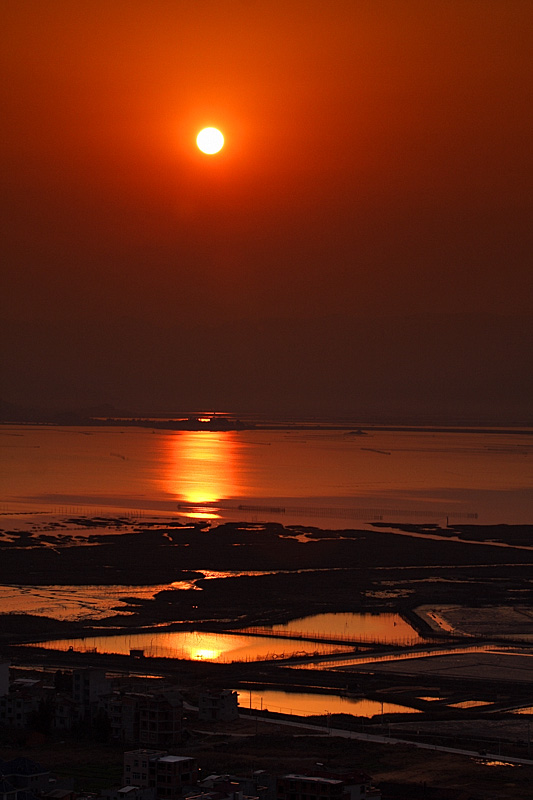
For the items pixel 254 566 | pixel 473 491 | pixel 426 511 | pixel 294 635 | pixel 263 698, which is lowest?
pixel 263 698

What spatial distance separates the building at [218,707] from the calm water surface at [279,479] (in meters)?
26.4

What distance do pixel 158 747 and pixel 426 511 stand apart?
34701 millimetres

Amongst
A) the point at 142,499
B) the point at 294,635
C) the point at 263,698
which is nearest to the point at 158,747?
the point at 263,698

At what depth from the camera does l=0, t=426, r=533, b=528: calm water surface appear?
52.5m

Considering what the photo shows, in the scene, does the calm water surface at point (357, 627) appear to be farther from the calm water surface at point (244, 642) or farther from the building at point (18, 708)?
the building at point (18, 708)

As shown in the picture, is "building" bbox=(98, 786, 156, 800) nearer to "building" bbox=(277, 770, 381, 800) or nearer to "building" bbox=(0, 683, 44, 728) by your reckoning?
"building" bbox=(277, 770, 381, 800)

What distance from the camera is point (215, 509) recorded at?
52.1 m

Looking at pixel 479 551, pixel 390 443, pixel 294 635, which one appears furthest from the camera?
pixel 390 443

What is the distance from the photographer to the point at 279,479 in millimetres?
69188

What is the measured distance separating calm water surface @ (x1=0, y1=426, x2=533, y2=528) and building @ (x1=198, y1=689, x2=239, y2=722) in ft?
86.5

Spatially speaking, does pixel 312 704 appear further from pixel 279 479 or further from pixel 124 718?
pixel 279 479

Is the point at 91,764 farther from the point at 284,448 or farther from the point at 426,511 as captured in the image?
the point at 284,448

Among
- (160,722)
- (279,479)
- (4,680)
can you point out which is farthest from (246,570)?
(279,479)

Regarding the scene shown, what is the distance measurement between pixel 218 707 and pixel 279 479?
49603mm
